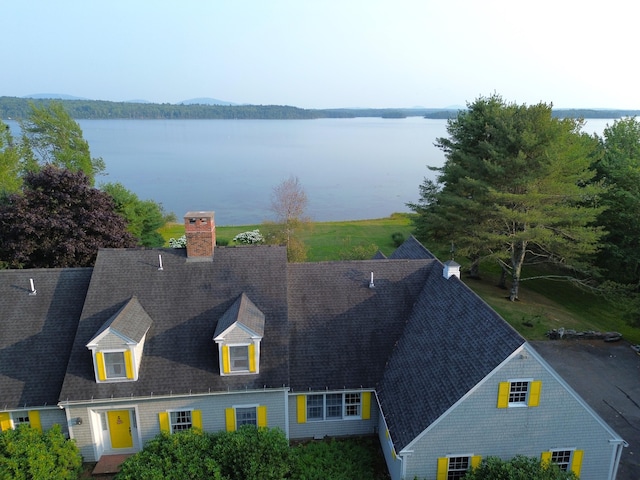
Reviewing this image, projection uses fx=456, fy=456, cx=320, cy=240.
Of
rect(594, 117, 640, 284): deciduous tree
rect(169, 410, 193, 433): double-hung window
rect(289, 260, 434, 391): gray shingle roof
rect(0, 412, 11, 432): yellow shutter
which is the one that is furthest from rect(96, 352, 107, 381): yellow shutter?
rect(594, 117, 640, 284): deciduous tree

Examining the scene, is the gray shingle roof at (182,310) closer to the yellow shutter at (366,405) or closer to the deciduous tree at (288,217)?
the yellow shutter at (366,405)

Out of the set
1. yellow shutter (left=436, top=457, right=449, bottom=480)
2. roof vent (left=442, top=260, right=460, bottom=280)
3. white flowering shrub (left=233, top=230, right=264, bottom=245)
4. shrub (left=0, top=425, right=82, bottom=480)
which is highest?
roof vent (left=442, top=260, right=460, bottom=280)

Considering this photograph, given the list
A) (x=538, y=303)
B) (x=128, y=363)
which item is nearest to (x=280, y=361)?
(x=128, y=363)

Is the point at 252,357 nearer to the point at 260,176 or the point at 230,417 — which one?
the point at 230,417

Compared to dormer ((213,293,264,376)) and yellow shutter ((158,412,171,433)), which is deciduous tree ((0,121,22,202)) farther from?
dormer ((213,293,264,376))

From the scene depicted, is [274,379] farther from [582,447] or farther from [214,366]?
[582,447]

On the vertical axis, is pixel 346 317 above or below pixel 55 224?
below

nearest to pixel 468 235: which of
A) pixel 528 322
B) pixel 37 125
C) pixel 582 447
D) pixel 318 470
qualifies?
pixel 528 322

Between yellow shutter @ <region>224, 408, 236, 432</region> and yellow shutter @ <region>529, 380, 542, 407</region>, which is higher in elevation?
yellow shutter @ <region>529, 380, 542, 407</region>
